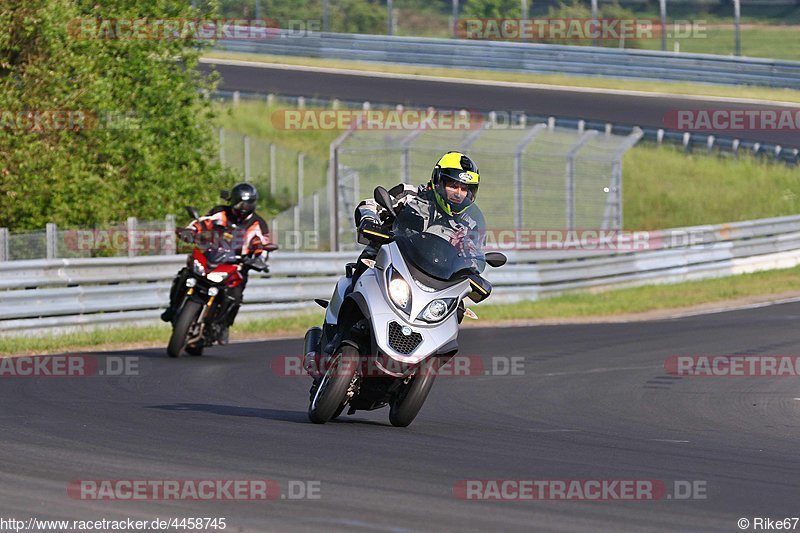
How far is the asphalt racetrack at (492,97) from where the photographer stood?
118ft

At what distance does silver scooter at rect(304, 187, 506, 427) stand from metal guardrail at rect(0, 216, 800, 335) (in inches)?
336

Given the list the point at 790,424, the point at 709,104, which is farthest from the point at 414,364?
the point at 709,104

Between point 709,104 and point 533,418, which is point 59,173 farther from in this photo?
point 709,104

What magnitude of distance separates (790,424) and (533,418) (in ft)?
6.07

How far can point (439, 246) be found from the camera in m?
9.02

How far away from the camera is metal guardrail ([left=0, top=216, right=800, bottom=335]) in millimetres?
17156

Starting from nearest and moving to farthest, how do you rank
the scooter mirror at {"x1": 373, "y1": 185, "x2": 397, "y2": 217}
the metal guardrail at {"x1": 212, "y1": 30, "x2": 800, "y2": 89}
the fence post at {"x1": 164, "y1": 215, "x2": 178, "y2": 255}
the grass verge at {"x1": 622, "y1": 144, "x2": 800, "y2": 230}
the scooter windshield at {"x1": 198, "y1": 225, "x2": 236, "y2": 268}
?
the scooter mirror at {"x1": 373, "y1": 185, "x2": 397, "y2": 217}
the scooter windshield at {"x1": 198, "y1": 225, "x2": 236, "y2": 268}
the fence post at {"x1": 164, "y1": 215, "x2": 178, "y2": 255}
the grass verge at {"x1": 622, "y1": 144, "x2": 800, "y2": 230}
the metal guardrail at {"x1": 212, "y1": 30, "x2": 800, "y2": 89}
